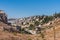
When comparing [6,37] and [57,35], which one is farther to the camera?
[57,35]

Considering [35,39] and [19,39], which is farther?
[35,39]

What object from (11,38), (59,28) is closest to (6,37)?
(11,38)

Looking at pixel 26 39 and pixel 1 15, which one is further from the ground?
pixel 1 15

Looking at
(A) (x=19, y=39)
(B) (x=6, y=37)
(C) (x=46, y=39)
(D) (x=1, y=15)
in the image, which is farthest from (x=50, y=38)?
(D) (x=1, y=15)

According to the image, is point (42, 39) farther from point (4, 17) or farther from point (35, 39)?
point (4, 17)

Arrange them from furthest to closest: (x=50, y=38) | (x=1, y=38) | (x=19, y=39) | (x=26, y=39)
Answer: (x=50, y=38)
(x=26, y=39)
(x=19, y=39)
(x=1, y=38)

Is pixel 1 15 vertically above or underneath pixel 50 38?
above

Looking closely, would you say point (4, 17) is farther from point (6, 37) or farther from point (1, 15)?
point (6, 37)

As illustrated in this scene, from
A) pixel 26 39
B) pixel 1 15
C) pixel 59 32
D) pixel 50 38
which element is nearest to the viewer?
pixel 26 39

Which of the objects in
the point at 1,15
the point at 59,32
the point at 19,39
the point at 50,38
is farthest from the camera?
the point at 1,15
